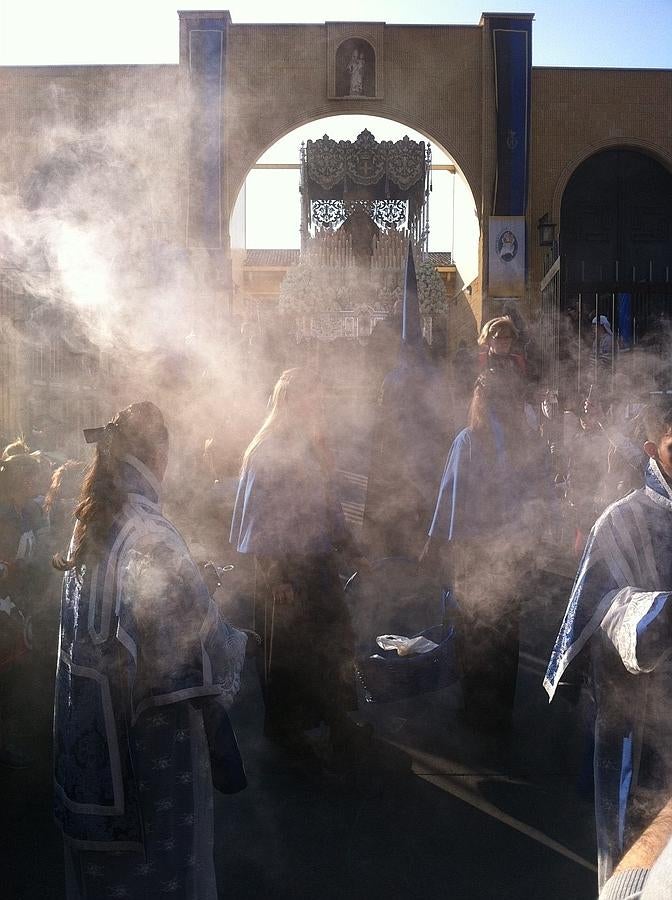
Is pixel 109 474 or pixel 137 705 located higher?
pixel 109 474

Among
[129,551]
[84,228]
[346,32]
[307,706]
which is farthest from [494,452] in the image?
[346,32]

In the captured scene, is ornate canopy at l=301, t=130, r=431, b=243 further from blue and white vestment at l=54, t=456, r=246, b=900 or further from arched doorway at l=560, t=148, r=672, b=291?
blue and white vestment at l=54, t=456, r=246, b=900

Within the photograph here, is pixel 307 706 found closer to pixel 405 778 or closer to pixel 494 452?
pixel 405 778

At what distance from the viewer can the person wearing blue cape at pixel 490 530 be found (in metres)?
3.15

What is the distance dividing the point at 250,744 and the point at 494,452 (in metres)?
1.56

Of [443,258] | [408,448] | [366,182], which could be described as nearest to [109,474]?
[408,448]

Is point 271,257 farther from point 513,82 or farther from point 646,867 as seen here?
point 646,867

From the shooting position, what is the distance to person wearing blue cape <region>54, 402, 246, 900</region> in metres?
1.65

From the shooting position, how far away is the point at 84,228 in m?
10.6

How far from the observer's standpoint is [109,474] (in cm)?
175

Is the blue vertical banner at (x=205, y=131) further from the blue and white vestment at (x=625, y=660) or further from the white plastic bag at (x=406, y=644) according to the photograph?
the blue and white vestment at (x=625, y=660)

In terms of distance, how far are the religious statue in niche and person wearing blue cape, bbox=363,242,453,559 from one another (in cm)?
889

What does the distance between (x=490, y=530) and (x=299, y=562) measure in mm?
823

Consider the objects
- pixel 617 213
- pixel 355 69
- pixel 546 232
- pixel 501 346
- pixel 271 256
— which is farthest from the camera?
pixel 271 256
